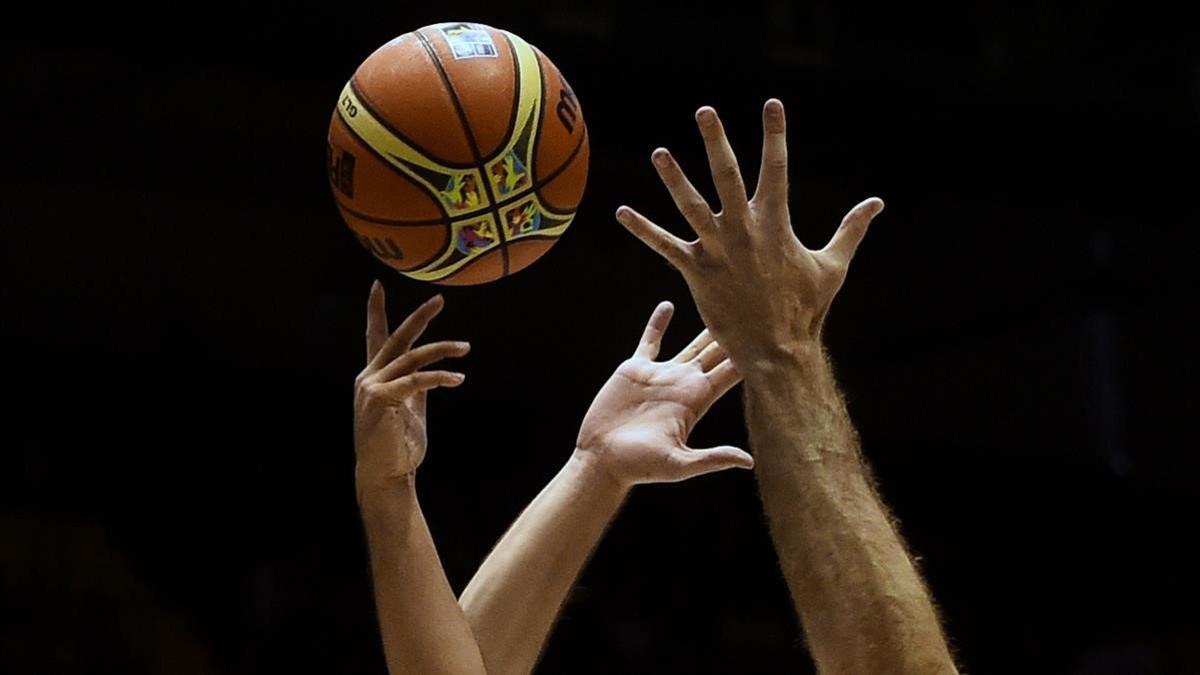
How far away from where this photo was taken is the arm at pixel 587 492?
139 inches

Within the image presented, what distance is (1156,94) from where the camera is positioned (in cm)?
887

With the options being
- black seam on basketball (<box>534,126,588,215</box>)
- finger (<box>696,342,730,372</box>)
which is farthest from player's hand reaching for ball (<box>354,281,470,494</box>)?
finger (<box>696,342,730,372</box>)

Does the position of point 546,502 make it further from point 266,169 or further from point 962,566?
point 962,566

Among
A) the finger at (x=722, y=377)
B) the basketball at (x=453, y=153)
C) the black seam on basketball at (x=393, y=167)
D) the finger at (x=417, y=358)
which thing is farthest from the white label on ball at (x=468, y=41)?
the finger at (x=722, y=377)

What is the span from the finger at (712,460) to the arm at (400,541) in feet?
1.72

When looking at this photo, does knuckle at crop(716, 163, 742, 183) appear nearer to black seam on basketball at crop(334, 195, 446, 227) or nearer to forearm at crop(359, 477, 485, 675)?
black seam on basketball at crop(334, 195, 446, 227)

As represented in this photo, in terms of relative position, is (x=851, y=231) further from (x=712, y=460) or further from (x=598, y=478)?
(x=598, y=478)

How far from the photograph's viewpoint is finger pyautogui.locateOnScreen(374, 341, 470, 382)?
3.09 m

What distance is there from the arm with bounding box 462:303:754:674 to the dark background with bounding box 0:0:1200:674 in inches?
99.3

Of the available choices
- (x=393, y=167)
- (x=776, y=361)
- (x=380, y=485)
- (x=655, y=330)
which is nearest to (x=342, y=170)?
(x=393, y=167)

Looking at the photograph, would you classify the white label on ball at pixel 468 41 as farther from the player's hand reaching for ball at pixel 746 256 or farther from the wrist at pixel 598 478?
the wrist at pixel 598 478

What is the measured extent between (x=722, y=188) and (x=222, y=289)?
582cm

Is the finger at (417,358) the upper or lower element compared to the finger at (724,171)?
lower

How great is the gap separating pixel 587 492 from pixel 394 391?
67 cm
